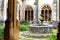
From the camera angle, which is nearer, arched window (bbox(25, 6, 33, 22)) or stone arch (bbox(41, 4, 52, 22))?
stone arch (bbox(41, 4, 52, 22))

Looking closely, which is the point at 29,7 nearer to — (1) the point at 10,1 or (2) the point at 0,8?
(2) the point at 0,8

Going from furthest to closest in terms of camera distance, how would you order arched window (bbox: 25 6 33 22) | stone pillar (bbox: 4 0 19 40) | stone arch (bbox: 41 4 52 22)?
arched window (bbox: 25 6 33 22) < stone arch (bbox: 41 4 52 22) < stone pillar (bbox: 4 0 19 40)

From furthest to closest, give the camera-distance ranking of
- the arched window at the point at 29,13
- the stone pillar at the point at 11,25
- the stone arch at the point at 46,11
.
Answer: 1. the arched window at the point at 29,13
2. the stone arch at the point at 46,11
3. the stone pillar at the point at 11,25

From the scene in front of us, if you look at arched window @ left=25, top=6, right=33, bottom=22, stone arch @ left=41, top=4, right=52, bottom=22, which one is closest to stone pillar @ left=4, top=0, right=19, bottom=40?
stone arch @ left=41, top=4, right=52, bottom=22

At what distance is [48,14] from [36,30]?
12.7m

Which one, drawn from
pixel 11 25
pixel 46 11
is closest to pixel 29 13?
pixel 46 11

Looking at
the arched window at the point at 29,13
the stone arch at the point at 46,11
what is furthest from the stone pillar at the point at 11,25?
the arched window at the point at 29,13

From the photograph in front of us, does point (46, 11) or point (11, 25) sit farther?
point (46, 11)

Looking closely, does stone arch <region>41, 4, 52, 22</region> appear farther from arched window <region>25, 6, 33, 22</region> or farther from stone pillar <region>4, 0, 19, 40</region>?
stone pillar <region>4, 0, 19, 40</region>

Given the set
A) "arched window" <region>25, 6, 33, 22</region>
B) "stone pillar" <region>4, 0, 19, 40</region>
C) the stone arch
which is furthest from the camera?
"arched window" <region>25, 6, 33, 22</region>

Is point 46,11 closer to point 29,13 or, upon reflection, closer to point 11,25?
point 29,13

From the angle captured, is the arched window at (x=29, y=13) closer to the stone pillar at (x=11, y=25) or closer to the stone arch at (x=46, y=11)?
the stone arch at (x=46, y=11)

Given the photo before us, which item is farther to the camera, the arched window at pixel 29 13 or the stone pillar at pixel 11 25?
the arched window at pixel 29 13

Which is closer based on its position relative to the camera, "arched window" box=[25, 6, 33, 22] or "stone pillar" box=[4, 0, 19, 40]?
"stone pillar" box=[4, 0, 19, 40]
